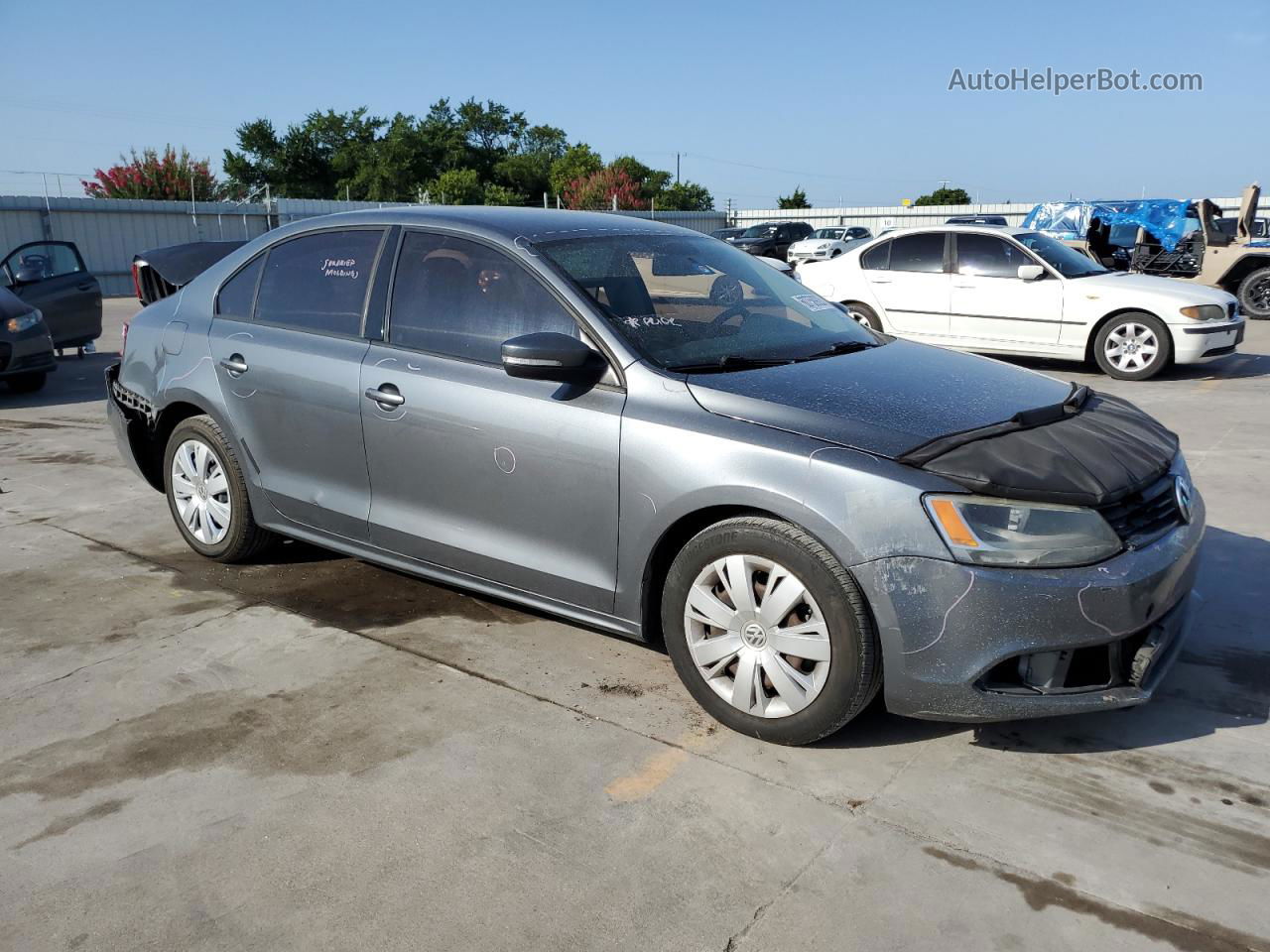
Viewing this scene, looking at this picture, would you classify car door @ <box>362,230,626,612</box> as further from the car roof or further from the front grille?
the front grille

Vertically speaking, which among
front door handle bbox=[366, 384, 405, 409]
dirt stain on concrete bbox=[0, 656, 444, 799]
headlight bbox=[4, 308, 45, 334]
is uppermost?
front door handle bbox=[366, 384, 405, 409]

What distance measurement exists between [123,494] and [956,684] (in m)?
5.45

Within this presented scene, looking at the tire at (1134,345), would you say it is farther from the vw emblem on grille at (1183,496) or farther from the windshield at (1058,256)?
the vw emblem on grille at (1183,496)

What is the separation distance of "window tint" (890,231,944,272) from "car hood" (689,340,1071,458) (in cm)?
775

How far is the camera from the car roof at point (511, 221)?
4.12 meters

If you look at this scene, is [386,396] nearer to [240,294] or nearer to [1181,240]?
[240,294]

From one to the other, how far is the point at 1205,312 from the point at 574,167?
203ft

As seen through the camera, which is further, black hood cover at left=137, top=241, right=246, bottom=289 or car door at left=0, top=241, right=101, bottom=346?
car door at left=0, top=241, right=101, bottom=346

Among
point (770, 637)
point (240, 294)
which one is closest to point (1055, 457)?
point (770, 637)

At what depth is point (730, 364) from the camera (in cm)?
370

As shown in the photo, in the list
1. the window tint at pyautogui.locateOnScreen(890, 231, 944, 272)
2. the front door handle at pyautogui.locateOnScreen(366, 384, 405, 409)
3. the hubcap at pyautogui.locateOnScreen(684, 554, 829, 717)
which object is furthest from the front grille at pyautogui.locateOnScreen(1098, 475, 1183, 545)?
the window tint at pyautogui.locateOnScreen(890, 231, 944, 272)

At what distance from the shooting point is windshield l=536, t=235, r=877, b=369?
3793 millimetres

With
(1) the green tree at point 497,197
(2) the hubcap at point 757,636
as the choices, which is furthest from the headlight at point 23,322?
(1) the green tree at point 497,197

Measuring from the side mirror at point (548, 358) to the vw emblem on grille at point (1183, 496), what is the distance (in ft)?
6.46
